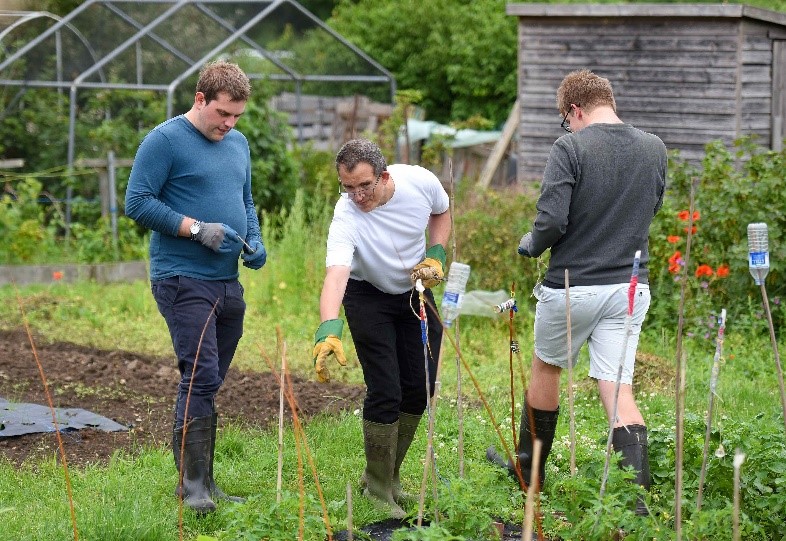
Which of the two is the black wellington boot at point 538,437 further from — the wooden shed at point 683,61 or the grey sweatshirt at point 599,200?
the wooden shed at point 683,61

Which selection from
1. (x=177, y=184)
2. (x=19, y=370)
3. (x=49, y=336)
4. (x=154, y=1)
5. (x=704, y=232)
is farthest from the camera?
(x=154, y=1)

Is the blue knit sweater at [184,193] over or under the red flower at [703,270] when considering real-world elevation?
over

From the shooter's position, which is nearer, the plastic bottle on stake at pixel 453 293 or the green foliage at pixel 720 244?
the plastic bottle on stake at pixel 453 293

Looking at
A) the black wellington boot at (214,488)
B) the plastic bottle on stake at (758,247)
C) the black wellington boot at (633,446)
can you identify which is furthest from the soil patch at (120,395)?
the plastic bottle on stake at (758,247)

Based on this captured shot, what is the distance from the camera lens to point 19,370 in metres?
7.11

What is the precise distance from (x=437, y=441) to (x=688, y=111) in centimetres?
916

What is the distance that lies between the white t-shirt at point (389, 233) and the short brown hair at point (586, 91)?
0.69 metres

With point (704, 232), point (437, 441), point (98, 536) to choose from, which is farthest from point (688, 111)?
point (98, 536)

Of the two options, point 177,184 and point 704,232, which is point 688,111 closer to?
point 704,232

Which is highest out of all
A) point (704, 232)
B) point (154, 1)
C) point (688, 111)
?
point (154, 1)

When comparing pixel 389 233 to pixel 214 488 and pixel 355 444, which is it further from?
pixel 355 444

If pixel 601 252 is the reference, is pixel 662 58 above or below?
above

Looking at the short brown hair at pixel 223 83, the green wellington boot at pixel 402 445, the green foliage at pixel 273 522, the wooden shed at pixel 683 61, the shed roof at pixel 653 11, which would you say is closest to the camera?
the green foliage at pixel 273 522

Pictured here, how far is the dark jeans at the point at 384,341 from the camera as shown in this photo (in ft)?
14.5
